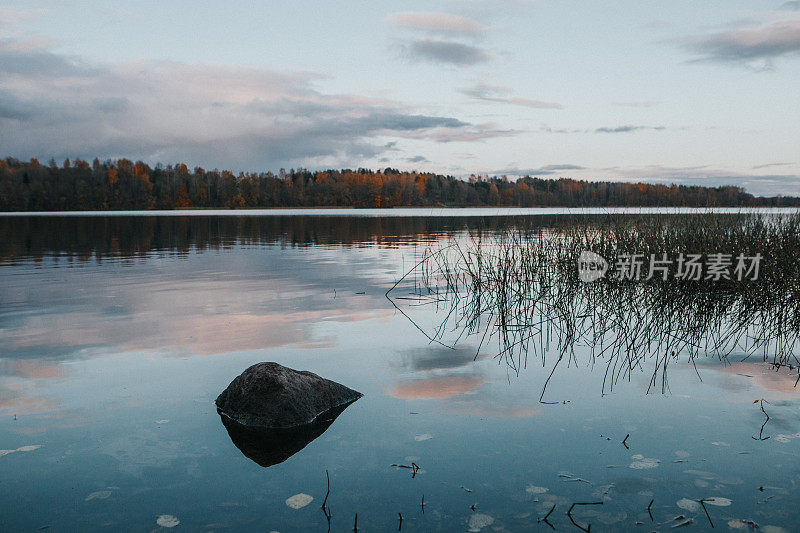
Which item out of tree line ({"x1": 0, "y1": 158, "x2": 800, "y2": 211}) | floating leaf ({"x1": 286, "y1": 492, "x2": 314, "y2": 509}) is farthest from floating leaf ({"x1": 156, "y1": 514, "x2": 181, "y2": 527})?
tree line ({"x1": 0, "y1": 158, "x2": 800, "y2": 211})

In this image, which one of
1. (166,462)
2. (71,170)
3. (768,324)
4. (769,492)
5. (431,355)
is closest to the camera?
(769,492)

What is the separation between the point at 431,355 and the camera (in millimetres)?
8688

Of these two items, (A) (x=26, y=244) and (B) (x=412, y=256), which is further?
(A) (x=26, y=244)

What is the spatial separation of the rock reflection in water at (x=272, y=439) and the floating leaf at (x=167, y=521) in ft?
3.20

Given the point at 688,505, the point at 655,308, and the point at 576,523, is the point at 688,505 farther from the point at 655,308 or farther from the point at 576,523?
the point at 655,308

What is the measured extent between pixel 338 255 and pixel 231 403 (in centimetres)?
1881

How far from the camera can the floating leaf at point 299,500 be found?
4293 millimetres

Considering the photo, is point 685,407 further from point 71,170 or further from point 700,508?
point 71,170

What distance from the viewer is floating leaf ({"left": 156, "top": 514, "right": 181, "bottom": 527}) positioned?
4.02 meters

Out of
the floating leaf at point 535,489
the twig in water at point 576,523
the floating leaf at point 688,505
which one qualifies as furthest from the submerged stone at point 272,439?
the floating leaf at point 688,505

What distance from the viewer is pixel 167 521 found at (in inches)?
159

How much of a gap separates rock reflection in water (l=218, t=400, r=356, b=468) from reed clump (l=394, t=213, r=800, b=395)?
3385 mm

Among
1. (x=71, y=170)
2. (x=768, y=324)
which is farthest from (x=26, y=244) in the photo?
(x=71, y=170)

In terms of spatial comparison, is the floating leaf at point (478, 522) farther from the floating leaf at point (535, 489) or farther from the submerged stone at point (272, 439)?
the submerged stone at point (272, 439)
